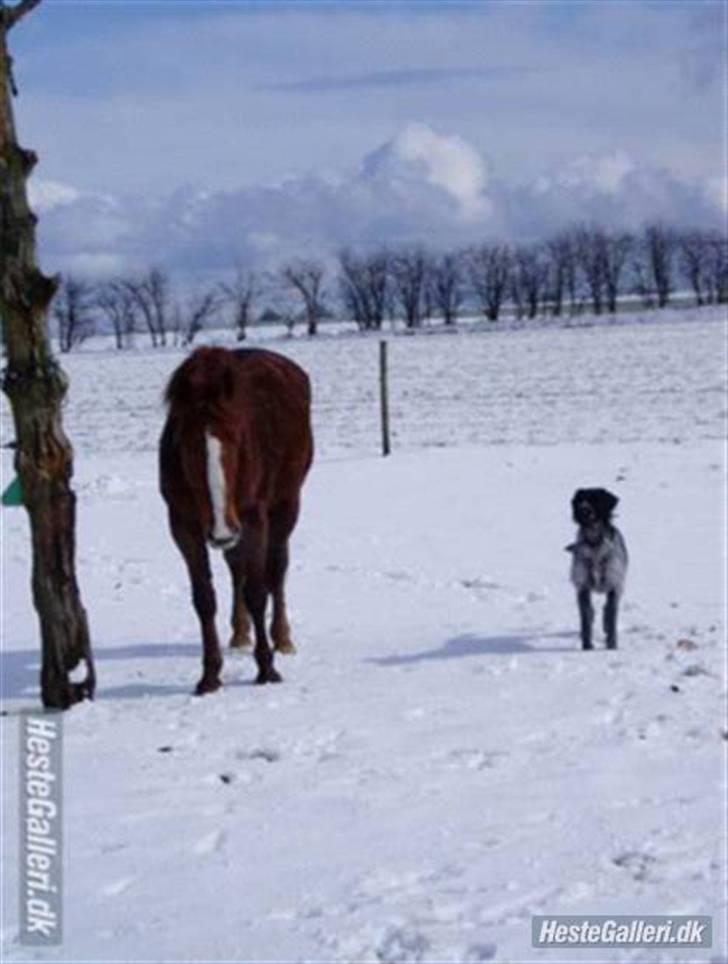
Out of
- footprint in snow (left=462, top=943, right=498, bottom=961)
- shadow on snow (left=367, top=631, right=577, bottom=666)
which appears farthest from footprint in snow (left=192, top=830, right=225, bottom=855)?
shadow on snow (left=367, top=631, right=577, bottom=666)

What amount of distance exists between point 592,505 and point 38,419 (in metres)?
2.83

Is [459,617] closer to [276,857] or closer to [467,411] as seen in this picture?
[276,857]

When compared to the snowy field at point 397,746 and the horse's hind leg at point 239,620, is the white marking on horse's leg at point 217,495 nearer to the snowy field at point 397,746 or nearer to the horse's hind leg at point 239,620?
the snowy field at point 397,746

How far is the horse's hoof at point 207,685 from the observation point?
734 cm

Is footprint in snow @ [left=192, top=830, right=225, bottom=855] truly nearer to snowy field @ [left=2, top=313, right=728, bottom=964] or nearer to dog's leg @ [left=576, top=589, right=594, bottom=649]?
snowy field @ [left=2, top=313, right=728, bottom=964]

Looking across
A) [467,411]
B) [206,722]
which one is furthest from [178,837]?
[467,411]

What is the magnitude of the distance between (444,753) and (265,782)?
2.44 ft

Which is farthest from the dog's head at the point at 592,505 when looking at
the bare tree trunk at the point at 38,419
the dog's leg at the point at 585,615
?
the bare tree trunk at the point at 38,419

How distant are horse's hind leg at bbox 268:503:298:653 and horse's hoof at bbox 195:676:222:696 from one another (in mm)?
927

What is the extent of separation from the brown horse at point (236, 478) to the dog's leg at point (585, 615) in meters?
1.56

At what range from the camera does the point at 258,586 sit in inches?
300

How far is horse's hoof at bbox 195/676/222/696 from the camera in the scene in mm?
7336

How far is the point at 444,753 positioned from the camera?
6.07 metres

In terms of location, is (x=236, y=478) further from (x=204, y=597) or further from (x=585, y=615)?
(x=585, y=615)
